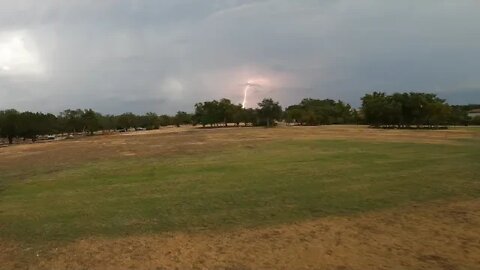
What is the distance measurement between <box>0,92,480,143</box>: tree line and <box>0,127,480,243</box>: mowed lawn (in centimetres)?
5850

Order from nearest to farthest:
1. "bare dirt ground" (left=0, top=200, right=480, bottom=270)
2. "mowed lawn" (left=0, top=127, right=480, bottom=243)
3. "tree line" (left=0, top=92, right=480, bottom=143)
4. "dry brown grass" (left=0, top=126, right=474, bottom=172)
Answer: "bare dirt ground" (left=0, top=200, right=480, bottom=270) → "mowed lawn" (left=0, top=127, right=480, bottom=243) → "dry brown grass" (left=0, top=126, right=474, bottom=172) → "tree line" (left=0, top=92, right=480, bottom=143)

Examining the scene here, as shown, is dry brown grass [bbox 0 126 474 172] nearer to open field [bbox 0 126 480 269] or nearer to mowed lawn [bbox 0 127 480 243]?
mowed lawn [bbox 0 127 480 243]

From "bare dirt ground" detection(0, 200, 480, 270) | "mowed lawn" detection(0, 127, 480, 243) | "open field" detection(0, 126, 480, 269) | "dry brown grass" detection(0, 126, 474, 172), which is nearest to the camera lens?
"bare dirt ground" detection(0, 200, 480, 270)

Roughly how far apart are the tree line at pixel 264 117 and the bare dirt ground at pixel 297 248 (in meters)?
72.4

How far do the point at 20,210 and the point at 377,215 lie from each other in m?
11.0

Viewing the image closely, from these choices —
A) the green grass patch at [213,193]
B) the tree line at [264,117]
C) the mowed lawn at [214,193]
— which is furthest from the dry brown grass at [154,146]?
the tree line at [264,117]

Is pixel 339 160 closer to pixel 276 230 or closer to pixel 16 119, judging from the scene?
pixel 276 230

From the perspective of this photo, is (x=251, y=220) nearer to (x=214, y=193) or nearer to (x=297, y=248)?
(x=297, y=248)

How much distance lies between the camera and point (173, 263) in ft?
27.3

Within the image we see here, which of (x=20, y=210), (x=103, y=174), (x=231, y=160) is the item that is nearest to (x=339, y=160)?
(x=231, y=160)

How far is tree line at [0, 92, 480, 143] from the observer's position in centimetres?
7969

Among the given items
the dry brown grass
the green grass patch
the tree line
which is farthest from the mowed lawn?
the tree line

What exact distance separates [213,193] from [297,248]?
6.67 m

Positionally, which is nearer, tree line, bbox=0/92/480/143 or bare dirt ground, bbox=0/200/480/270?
bare dirt ground, bbox=0/200/480/270
